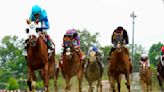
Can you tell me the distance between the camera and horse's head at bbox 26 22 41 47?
14.9 metres

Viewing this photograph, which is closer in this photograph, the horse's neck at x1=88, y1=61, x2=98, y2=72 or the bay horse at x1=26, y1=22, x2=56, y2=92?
the bay horse at x1=26, y1=22, x2=56, y2=92

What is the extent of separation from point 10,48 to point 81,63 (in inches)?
2970

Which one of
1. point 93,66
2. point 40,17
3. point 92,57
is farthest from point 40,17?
point 93,66

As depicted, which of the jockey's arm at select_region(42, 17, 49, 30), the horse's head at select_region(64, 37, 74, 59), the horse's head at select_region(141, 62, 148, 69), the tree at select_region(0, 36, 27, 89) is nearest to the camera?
the jockey's arm at select_region(42, 17, 49, 30)

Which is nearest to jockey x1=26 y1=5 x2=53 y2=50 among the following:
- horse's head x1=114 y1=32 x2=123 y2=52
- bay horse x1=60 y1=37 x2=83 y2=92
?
horse's head x1=114 y1=32 x2=123 y2=52

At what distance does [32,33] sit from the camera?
14.9 meters

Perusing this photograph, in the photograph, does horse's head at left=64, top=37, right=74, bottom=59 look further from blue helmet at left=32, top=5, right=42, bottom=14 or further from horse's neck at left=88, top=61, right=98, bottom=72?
blue helmet at left=32, top=5, right=42, bottom=14

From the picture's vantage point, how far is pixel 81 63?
22.8 meters

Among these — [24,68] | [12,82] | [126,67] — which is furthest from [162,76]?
[24,68]

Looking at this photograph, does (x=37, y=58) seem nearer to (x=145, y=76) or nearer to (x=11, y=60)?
(x=145, y=76)

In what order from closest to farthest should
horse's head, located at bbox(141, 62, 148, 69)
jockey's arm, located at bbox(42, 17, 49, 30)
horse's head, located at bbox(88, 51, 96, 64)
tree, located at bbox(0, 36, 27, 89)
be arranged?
jockey's arm, located at bbox(42, 17, 49, 30) → horse's head, located at bbox(88, 51, 96, 64) → horse's head, located at bbox(141, 62, 148, 69) → tree, located at bbox(0, 36, 27, 89)

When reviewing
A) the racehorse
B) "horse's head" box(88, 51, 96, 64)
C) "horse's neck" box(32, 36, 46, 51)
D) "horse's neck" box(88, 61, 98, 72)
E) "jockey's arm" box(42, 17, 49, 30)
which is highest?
"jockey's arm" box(42, 17, 49, 30)

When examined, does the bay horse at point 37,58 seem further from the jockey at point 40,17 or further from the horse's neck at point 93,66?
the horse's neck at point 93,66

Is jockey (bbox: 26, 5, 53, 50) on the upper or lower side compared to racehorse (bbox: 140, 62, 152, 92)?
upper
